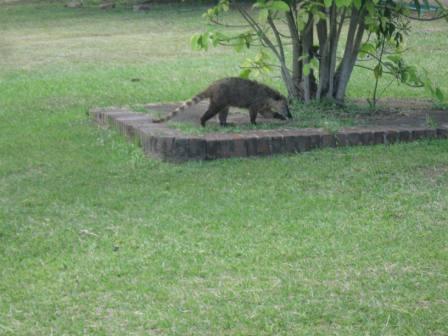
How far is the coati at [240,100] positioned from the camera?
28.6 feet

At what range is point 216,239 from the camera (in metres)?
5.61

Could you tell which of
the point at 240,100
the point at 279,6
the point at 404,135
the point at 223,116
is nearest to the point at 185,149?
the point at 223,116

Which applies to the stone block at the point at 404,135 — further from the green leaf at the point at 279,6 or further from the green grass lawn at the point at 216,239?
the green leaf at the point at 279,6

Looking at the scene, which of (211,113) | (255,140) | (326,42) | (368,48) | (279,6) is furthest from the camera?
(326,42)

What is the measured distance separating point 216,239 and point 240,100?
134 inches

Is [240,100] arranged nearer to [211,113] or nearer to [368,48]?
[211,113]

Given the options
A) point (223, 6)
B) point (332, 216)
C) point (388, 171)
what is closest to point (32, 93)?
point (223, 6)

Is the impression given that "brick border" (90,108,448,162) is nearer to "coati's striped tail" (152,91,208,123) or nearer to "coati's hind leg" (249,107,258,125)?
"coati's striped tail" (152,91,208,123)

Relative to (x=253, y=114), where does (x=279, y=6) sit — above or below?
above

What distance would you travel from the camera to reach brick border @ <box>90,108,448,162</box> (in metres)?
7.70

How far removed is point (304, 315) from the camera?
4.44m

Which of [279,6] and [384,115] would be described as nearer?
[279,6]

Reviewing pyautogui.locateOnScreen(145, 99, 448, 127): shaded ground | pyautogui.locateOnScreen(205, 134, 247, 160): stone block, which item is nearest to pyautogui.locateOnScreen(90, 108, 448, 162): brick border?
pyautogui.locateOnScreen(205, 134, 247, 160): stone block

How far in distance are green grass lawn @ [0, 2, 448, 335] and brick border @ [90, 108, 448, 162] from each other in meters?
0.16
